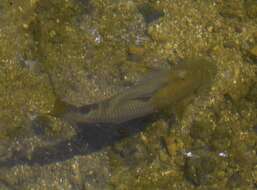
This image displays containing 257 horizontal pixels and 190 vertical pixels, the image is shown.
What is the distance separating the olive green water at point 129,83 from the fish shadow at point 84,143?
35 millimetres

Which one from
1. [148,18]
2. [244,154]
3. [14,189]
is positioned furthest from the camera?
[148,18]

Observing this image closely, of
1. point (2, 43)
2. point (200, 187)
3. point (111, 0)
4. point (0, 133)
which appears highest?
point (111, 0)

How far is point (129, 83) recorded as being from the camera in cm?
585

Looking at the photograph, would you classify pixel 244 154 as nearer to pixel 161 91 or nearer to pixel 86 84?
pixel 161 91

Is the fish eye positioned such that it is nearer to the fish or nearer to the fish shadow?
the fish

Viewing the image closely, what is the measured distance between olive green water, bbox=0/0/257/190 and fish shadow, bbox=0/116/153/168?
35 mm

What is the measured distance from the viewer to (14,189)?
206 inches

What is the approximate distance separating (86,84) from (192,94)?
1.22 meters

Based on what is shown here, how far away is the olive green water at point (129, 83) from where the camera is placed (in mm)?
5457

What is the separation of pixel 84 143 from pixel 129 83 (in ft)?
2.90

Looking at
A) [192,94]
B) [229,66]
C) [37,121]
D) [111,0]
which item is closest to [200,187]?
[192,94]

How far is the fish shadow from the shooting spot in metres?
5.40

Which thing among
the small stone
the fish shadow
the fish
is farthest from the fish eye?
the small stone

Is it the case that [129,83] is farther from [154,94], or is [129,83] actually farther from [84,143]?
[84,143]
